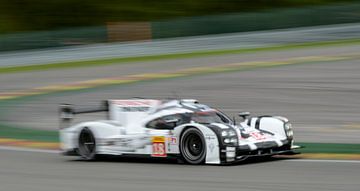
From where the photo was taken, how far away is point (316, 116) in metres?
15.4

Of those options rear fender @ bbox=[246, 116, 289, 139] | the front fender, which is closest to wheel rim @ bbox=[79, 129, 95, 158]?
the front fender

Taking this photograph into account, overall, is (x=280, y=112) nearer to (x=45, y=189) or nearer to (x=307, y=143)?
(x=307, y=143)

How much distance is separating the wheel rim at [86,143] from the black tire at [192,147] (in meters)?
1.72

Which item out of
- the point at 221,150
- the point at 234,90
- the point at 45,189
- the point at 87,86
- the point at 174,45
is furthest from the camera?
the point at 174,45

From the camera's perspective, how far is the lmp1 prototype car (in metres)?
9.89

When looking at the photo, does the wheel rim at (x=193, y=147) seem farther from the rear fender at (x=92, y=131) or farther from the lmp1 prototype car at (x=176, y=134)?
the rear fender at (x=92, y=131)

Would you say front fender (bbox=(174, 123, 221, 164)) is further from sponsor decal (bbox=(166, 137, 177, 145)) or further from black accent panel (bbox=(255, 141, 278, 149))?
black accent panel (bbox=(255, 141, 278, 149))

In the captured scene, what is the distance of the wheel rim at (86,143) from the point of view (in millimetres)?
11369

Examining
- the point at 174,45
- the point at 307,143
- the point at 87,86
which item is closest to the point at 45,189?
the point at 307,143

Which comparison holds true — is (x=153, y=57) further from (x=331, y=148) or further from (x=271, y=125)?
(x=271, y=125)

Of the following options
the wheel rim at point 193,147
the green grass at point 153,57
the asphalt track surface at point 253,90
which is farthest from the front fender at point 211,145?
the green grass at point 153,57

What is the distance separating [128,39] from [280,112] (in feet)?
51.0

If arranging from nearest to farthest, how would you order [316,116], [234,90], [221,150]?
[221,150] < [316,116] < [234,90]

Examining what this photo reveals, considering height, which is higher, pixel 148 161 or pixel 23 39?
pixel 23 39
